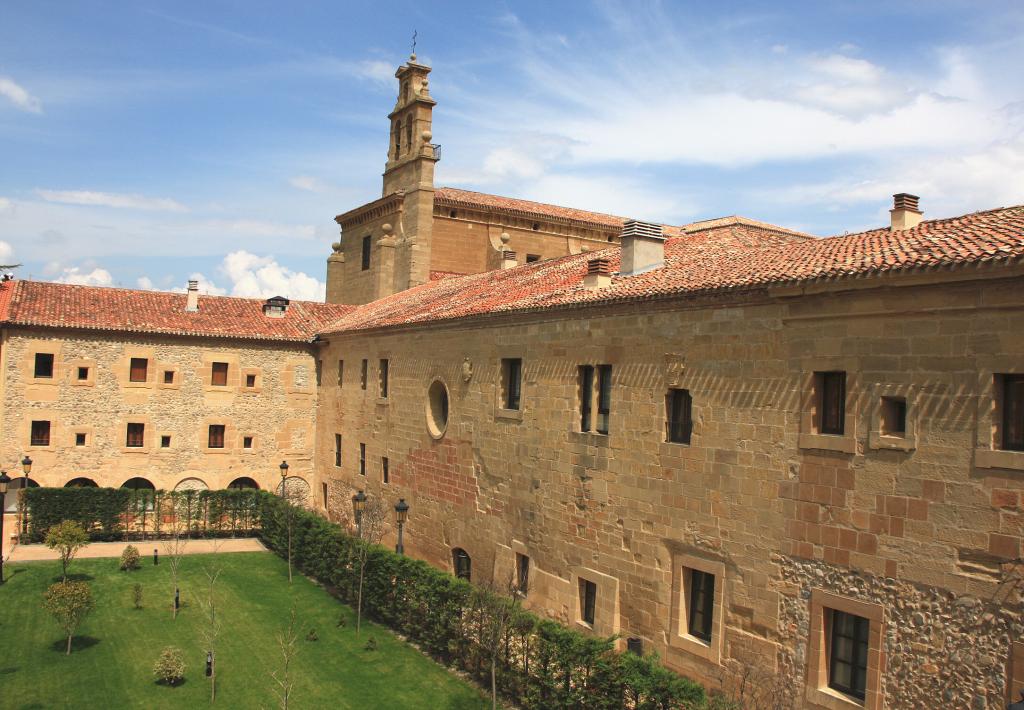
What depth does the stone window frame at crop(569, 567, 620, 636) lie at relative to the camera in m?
15.9

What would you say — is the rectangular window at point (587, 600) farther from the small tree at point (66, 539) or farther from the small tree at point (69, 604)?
the small tree at point (66, 539)

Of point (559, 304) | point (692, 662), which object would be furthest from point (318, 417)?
point (692, 662)

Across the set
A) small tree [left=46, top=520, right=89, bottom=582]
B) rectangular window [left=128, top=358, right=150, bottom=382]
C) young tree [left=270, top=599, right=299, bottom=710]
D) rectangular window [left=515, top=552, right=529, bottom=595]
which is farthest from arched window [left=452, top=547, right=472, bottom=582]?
rectangular window [left=128, top=358, right=150, bottom=382]

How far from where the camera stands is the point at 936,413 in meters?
11.1

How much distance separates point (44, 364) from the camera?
98.8ft

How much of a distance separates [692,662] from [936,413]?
579 cm

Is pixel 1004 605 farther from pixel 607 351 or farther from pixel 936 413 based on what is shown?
pixel 607 351

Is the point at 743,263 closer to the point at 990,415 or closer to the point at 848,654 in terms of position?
the point at 990,415

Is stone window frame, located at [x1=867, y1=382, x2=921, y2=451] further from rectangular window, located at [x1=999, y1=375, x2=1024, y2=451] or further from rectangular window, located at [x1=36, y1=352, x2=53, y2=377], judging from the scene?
rectangular window, located at [x1=36, y1=352, x2=53, y2=377]

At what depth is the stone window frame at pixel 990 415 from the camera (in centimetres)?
1027

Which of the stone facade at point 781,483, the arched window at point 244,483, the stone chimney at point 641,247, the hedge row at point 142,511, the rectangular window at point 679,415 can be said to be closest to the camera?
the stone facade at point 781,483

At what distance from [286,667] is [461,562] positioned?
723 centimetres

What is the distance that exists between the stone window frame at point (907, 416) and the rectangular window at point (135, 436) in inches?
1057

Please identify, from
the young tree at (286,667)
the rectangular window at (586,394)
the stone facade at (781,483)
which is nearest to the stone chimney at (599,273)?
the stone facade at (781,483)
